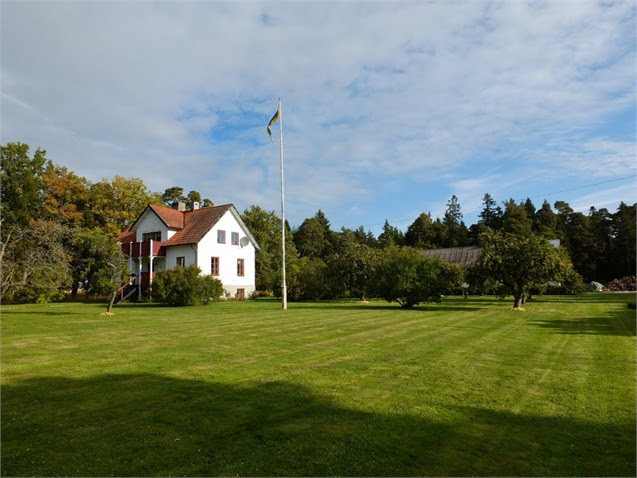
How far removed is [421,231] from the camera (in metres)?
105

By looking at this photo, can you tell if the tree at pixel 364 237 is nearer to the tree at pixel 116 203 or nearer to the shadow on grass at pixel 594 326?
the tree at pixel 116 203

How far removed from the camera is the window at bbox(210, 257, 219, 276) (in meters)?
43.7

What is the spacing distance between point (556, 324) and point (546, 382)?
11062mm

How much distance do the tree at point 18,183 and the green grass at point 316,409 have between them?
34.6 metres

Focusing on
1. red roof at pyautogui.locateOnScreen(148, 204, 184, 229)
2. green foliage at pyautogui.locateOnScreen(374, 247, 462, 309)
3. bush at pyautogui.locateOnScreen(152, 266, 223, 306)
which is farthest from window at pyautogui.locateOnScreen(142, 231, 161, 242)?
green foliage at pyautogui.locateOnScreen(374, 247, 462, 309)

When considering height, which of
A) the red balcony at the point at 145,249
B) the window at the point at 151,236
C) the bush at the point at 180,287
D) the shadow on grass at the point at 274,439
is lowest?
the shadow on grass at the point at 274,439

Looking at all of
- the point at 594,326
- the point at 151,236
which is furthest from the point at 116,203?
the point at 594,326

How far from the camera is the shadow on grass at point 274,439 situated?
4.40 m

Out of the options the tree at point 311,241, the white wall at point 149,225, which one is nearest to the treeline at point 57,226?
the white wall at point 149,225

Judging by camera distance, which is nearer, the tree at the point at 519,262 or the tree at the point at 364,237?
the tree at the point at 519,262

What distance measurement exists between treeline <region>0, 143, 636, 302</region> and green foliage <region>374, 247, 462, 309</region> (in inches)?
38.1

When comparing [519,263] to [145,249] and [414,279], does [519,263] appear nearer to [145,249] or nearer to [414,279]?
[414,279]

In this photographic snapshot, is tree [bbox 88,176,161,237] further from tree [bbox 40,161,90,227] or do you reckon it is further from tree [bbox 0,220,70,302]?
tree [bbox 0,220,70,302]

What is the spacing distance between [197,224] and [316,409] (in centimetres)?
4076
